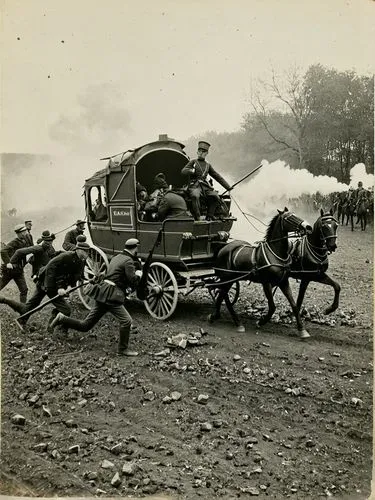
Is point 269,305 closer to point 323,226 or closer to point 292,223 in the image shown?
point 292,223

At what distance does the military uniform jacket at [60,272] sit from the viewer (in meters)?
6.49

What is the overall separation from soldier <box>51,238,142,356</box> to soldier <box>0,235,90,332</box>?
0.51m

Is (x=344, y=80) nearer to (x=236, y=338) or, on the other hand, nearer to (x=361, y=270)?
(x=361, y=270)

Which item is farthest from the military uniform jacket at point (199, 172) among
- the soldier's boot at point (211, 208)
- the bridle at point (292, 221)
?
the bridle at point (292, 221)

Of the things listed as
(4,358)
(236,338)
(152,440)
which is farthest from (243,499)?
(4,358)

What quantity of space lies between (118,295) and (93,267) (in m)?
2.36

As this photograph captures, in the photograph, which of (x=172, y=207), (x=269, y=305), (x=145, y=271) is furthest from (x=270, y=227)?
(x=145, y=271)

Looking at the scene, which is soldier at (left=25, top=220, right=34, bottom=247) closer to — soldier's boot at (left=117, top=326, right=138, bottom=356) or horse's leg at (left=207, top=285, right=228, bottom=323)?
soldier's boot at (left=117, top=326, right=138, bottom=356)

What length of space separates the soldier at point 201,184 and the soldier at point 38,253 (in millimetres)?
2192

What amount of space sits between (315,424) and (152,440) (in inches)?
61.9

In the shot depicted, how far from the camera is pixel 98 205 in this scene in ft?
27.5

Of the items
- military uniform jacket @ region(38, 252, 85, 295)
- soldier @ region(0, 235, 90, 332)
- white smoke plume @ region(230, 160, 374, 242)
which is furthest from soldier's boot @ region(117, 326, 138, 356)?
white smoke plume @ region(230, 160, 374, 242)

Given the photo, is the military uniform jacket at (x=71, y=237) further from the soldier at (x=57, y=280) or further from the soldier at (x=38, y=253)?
the soldier at (x=57, y=280)

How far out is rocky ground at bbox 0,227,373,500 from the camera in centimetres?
422
